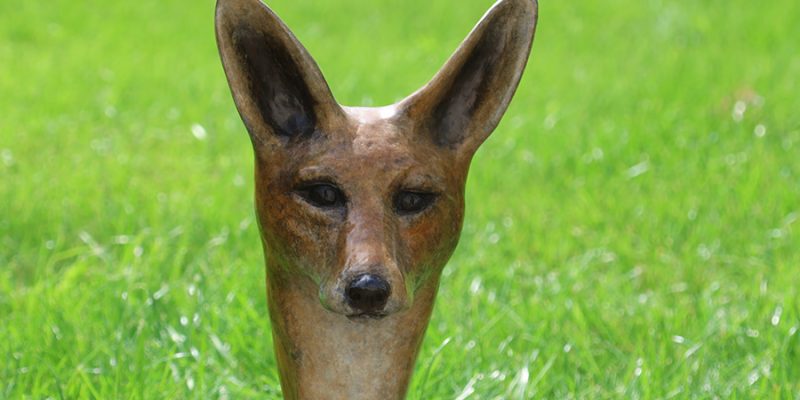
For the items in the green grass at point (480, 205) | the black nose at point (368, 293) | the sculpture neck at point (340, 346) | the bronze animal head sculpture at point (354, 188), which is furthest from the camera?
the green grass at point (480, 205)

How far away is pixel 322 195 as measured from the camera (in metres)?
2.47

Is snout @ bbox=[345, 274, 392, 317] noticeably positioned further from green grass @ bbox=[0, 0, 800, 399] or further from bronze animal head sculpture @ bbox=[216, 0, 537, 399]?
green grass @ bbox=[0, 0, 800, 399]

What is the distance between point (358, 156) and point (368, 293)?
0.29 meters

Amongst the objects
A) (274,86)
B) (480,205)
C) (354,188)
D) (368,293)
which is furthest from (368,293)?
(480,205)

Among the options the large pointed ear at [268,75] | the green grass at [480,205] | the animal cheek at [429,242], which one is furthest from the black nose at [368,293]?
the green grass at [480,205]

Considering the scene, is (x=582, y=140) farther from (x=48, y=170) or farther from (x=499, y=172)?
(x=48, y=170)

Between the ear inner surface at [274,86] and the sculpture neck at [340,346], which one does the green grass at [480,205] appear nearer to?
the sculpture neck at [340,346]

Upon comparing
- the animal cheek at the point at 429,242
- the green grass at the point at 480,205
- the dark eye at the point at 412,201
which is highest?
the dark eye at the point at 412,201

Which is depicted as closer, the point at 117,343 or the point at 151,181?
the point at 117,343

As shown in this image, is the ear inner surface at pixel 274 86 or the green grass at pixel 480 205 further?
the green grass at pixel 480 205

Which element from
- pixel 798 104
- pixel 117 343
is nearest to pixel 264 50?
pixel 117 343

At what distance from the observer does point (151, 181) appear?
5730 mm

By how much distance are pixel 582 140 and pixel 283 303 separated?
397 centimetres

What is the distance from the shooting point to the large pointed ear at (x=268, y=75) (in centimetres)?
249
